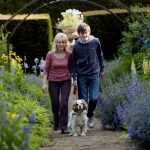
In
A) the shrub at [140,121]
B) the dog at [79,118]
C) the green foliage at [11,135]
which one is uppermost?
the green foliage at [11,135]

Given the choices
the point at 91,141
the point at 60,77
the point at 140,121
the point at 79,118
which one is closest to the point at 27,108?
the point at 91,141

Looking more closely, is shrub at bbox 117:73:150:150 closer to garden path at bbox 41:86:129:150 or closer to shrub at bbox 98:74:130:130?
garden path at bbox 41:86:129:150

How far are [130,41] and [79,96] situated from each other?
17.4 feet

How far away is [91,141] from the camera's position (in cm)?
750

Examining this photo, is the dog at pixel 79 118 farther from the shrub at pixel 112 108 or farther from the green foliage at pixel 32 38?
the green foliage at pixel 32 38

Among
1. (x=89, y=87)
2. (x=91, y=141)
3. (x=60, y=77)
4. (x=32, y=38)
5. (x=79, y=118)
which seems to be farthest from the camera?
(x=32, y=38)

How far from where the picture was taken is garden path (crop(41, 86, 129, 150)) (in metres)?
6.93

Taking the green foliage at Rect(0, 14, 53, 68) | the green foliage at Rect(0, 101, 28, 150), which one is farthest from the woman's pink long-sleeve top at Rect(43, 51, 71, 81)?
the green foliage at Rect(0, 14, 53, 68)

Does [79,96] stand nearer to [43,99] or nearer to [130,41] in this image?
[43,99]

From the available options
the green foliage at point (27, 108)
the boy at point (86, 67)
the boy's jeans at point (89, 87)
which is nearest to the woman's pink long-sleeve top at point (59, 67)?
the boy at point (86, 67)

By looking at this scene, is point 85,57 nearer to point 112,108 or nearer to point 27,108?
point 112,108

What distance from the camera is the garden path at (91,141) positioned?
6.93 m

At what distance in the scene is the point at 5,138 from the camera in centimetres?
401

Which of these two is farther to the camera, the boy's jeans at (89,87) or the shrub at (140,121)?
the boy's jeans at (89,87)
